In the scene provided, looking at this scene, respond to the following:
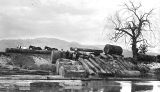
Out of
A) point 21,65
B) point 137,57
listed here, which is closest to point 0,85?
point 21,65

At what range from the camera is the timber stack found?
699 inches

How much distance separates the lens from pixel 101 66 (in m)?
20.5

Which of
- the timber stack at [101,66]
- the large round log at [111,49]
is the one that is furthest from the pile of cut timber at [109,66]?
the large round log at [111,49]

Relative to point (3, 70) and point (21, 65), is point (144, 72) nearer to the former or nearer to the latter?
point (21, 65)

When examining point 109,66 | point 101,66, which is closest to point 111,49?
point 109,66

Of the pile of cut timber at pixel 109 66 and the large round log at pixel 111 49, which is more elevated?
the large round log at pixel 111 49

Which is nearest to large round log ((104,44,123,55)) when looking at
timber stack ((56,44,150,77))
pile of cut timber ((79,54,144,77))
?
timber stack ((56,44,150,77))

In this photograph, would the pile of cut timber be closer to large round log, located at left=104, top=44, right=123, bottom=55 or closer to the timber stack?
the timber stack

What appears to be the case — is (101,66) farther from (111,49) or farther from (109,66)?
(111,49)

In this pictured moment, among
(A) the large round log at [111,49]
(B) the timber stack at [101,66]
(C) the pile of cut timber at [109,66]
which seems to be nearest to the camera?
(B) the timber stack at [101,66]

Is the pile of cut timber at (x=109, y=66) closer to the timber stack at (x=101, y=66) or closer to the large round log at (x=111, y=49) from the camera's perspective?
the timber stack at (x=101, y=66)

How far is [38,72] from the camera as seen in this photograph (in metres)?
18.2

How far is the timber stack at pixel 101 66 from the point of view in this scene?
17.7m

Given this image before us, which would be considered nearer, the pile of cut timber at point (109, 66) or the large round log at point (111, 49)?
the pile of cut timber at point (109, 66)
